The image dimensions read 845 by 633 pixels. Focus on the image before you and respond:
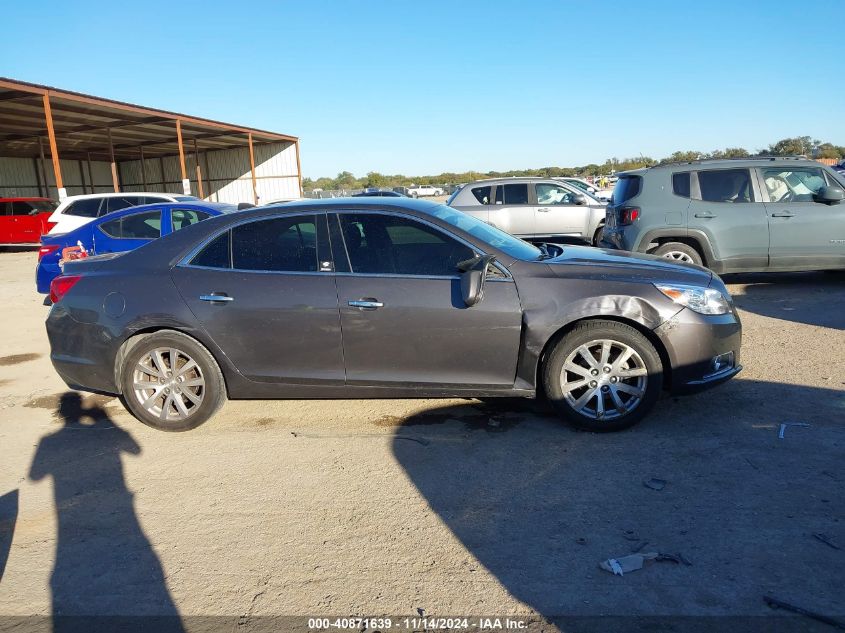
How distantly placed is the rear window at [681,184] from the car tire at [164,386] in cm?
672

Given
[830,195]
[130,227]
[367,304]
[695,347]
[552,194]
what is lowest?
[695,347]

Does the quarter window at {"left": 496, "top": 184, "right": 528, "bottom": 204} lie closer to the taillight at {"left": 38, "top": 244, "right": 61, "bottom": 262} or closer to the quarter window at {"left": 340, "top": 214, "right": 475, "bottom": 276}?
the taillight at {"left": 38, "top": 244, "right": 61, "bottom": 262}

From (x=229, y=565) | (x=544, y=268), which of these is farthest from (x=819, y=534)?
(x=229, y=565)

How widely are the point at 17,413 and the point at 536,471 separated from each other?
4.29m

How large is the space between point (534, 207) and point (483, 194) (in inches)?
43.7

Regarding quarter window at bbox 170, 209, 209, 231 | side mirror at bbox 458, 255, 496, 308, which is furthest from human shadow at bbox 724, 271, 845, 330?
quarter window at bbox 170, 209, 209, 231

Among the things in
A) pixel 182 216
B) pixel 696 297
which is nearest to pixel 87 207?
pixel 182 216

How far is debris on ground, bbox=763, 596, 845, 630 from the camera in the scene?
2342mm

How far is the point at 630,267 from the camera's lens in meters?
4.35

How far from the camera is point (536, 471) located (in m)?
3.71

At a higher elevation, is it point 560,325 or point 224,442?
point 560,325

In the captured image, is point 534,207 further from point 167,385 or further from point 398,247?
point 167,385

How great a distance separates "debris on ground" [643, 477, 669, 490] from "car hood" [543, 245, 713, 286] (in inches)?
54.3

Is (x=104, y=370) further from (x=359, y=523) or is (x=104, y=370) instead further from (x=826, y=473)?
(x=826, y=473)
